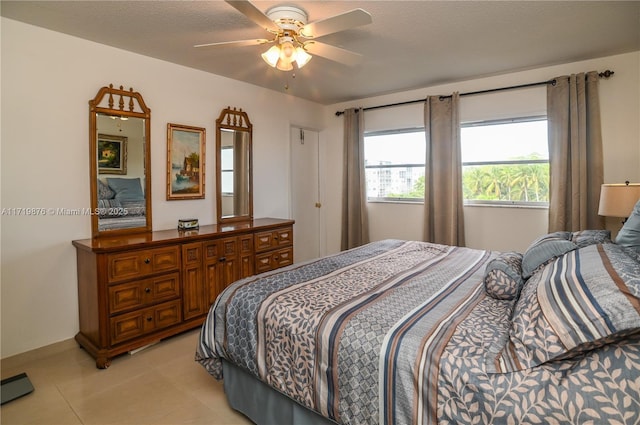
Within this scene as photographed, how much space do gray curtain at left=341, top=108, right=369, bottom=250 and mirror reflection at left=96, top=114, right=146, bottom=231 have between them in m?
2.67

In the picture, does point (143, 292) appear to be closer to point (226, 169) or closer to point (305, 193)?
point (226, 169)

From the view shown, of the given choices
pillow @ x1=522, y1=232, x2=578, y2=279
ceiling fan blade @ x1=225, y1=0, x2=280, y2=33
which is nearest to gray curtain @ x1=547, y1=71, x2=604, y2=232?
pillow @ x1=522, y1=232, x2=578, y2=279

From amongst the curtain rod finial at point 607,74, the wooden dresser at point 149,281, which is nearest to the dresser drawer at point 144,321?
the wooden dresser at point 149,281

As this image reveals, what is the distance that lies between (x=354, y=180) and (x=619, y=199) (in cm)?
286

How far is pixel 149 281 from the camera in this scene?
2.67 metres

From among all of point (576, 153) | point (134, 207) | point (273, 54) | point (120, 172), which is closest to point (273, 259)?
point (134, 207)

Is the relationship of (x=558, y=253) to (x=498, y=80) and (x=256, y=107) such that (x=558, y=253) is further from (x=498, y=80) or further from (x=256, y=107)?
(x=256, y=107)

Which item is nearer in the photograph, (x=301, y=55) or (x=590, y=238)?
(x=590, y=238)

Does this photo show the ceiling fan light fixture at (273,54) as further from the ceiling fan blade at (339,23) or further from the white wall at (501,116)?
the white wall at (501,116)

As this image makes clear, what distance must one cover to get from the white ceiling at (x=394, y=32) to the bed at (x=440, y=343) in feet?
5.47

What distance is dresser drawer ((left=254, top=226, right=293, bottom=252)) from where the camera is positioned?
11.6 feet

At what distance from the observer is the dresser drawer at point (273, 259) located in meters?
3.55

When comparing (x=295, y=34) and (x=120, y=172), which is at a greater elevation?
(x=295, y=34)

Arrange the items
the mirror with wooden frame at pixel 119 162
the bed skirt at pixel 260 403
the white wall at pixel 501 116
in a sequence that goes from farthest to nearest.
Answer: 1. the white wall at pixel 501 116
2. the mirror with wooden frame at pixel 119 162
3. the bed skirt at pixel 260 403
